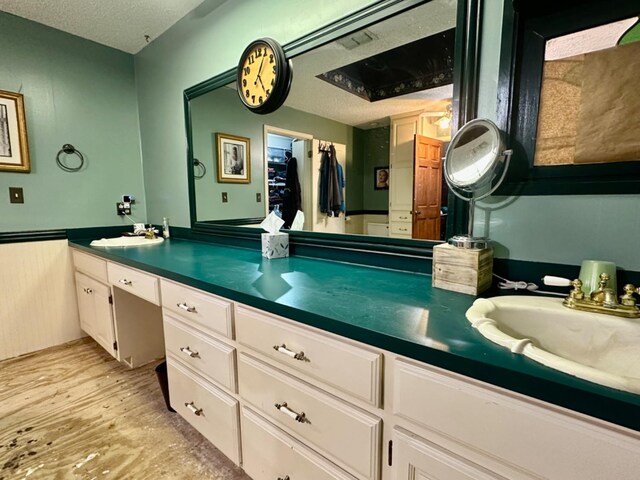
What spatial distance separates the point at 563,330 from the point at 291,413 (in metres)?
0.76

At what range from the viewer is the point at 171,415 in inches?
62.2

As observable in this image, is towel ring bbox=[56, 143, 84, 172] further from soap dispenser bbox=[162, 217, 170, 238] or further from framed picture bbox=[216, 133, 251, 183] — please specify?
framed picture bbox=[216, 133, 251, 183]

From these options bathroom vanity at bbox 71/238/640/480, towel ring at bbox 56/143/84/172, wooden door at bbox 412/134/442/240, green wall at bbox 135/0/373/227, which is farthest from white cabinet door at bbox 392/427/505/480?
towel ring at bbox 56/143/84/172

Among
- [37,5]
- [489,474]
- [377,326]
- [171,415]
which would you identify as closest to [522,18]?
[377,326]

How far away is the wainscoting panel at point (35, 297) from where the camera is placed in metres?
2.10

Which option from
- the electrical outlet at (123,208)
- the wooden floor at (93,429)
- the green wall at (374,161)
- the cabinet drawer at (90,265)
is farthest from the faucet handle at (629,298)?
the electrical outlet at (123,208)

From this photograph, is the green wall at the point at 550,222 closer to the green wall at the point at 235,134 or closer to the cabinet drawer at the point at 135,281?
the green wall at the point at 235,134

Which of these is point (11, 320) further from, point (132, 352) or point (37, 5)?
point (37, 5)

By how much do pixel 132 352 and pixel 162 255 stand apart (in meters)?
0.81

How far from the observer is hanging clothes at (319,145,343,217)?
1.46 m

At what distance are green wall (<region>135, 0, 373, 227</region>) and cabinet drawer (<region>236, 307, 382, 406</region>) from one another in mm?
1305

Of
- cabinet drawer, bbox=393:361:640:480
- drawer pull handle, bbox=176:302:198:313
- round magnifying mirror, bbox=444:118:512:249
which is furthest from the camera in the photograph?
drawer pull handle, bbox=176:302:198:313

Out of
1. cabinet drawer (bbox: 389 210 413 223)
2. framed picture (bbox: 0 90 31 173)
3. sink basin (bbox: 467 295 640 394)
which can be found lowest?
sink basin (bbox: 467 295 640 394)

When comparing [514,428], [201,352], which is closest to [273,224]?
[201,352]
